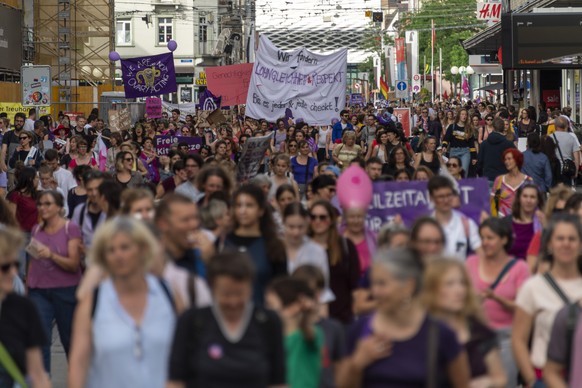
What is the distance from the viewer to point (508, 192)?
521 inches

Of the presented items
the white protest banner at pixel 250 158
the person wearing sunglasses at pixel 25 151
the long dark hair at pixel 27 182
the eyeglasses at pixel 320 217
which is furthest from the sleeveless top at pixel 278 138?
the eyeglasses at pixel 320 217

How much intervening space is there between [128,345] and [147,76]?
26416 mm

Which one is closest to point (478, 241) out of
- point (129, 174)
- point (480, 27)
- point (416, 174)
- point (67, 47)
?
point (416, 174)

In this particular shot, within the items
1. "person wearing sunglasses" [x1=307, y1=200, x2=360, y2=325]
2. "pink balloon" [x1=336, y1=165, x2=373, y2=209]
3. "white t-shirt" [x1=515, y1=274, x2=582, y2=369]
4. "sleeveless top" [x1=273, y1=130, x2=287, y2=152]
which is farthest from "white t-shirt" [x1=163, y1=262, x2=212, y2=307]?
"sleeveless top" [x1=273, y1=130, x2=287, y2=152]

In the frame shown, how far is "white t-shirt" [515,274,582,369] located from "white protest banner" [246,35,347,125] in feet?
54.1

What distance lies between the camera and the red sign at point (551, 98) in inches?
1613

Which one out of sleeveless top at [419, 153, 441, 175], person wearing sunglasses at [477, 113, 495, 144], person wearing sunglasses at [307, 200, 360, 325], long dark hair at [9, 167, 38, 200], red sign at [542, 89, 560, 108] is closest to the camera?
person wearing sunglasses at [307, 200, 360, 325]

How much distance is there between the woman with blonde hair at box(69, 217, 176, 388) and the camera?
18.9 feet

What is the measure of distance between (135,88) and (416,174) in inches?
780

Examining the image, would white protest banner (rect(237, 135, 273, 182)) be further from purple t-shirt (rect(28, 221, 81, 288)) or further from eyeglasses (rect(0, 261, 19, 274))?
eyeglasses (rect(0, 261, 19, 274))

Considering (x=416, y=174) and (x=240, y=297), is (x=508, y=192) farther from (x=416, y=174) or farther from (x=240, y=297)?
(x=240, y=297)

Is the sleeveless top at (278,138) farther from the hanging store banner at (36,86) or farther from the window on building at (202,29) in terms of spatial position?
the window on building at (202,29)

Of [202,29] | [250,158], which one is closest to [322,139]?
[250,158]

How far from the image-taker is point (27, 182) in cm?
1248
